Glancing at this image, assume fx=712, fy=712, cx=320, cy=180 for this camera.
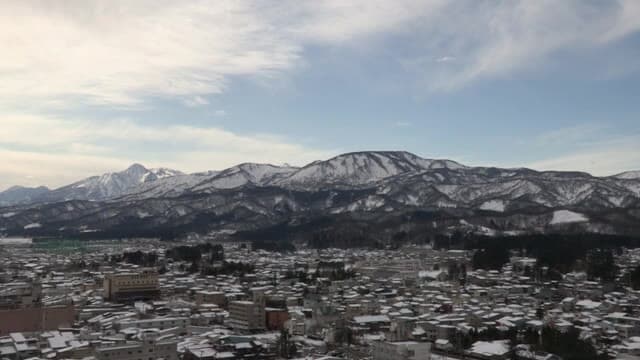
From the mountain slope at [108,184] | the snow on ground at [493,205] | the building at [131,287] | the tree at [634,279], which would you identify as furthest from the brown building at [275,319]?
the mountain slope at [108,184]

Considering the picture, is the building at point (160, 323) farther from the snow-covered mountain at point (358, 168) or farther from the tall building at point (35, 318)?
the snow-covered mountain at point (358, 168)

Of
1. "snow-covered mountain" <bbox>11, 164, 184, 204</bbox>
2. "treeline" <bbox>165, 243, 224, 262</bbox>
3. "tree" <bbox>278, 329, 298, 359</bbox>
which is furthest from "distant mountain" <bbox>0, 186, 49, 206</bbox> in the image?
"tree" <bbox>278, 329, 298, 359</bbox>

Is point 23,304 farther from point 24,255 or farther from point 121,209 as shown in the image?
point 121,209

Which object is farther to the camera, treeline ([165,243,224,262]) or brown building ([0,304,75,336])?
treeline ([165,243,224,262])

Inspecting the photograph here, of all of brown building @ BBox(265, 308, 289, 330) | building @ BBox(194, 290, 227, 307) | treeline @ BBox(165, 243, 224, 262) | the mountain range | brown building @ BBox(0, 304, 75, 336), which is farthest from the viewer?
the mountain range

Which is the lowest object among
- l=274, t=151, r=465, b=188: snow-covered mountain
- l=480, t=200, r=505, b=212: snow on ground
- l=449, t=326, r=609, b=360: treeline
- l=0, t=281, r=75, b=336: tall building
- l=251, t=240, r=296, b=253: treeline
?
l=449, t=326, r=609, b=360: treeline

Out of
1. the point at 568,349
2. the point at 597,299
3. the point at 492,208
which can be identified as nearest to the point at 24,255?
the point at 597,299

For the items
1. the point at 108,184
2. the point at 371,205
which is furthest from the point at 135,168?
the point at 371,205

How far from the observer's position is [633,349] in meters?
19.4

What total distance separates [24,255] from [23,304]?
2579cm

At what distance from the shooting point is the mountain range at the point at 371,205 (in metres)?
65.0

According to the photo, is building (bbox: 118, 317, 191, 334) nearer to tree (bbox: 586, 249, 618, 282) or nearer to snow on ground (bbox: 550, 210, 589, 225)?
tree (bbox: 586, 249, 618, 282)

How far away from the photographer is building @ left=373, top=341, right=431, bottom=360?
1805 centimetres

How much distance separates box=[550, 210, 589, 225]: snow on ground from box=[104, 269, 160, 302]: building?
140ft
